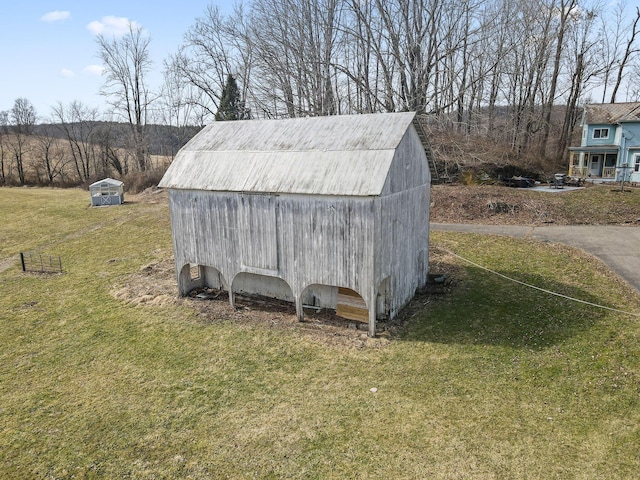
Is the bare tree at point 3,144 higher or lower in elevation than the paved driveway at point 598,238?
higher

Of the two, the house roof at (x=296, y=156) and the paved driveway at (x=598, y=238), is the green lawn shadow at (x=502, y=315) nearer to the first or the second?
the paved driveway at (x=598, y=238)

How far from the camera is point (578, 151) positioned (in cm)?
3903

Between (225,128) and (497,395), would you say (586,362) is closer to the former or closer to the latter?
(497,395)

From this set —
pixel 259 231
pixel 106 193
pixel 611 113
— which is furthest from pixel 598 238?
pixel 106 193

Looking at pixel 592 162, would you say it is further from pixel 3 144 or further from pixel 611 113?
pixel 3 144

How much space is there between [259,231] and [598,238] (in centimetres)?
1751

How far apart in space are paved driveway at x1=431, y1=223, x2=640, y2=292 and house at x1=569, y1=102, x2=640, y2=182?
1656 cm

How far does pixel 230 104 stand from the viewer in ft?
145

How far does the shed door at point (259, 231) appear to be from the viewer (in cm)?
1302

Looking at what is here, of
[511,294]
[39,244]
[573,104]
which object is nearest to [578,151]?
[573,104]

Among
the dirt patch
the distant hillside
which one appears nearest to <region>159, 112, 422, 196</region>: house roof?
the dirt patch

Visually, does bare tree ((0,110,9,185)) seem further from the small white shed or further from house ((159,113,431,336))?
house ((159,113,431,336))

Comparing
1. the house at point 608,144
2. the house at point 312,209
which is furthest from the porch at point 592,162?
the house at point 312,209

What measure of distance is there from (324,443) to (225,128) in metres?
11.5
